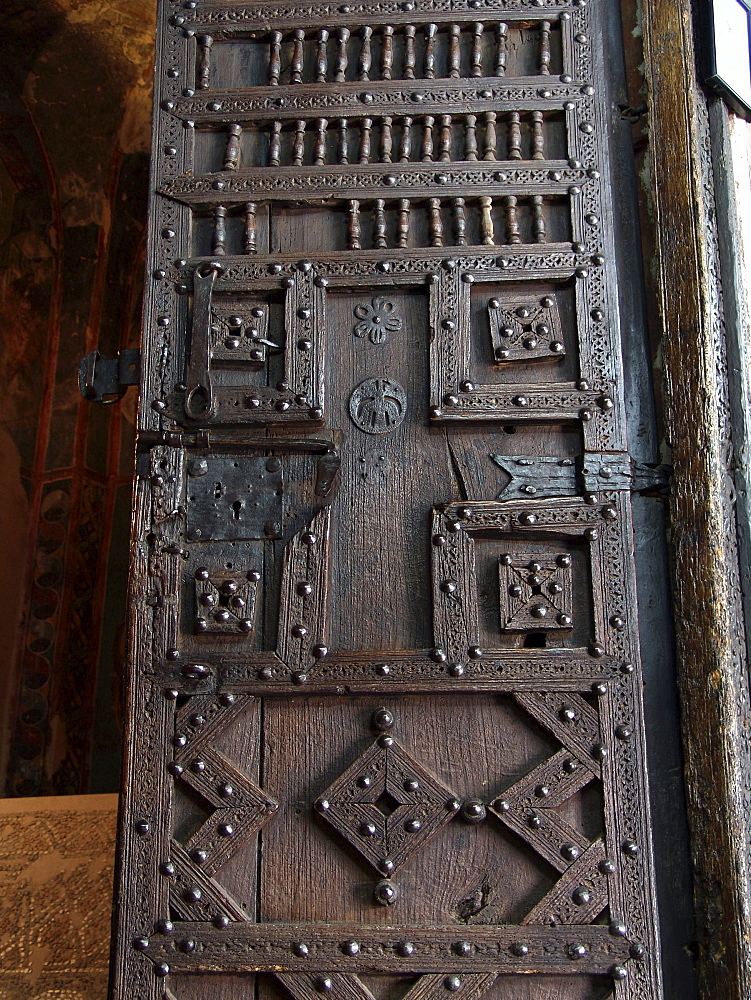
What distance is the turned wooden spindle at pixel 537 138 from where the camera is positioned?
6.28 feet

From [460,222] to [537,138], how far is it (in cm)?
27

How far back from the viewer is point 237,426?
1801 millimetres

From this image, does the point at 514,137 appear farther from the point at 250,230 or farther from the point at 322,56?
the point at 250,230

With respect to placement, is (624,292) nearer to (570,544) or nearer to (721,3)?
(570,544)

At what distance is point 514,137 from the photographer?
192 centimetres

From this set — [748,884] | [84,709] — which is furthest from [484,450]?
[84,709]

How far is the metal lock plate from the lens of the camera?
1.75 m

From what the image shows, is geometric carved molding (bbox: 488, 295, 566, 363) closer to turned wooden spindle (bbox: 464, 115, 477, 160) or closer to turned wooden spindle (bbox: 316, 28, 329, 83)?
turned wooden spindle (bbox: 464, 115, 477, 160)

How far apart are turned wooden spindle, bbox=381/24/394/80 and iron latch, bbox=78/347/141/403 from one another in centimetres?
82

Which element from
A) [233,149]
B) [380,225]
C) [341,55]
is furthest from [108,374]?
[341,55]

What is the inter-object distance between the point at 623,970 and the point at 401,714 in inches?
22.4

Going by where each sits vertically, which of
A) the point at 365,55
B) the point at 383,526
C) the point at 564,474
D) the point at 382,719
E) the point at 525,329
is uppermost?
the point at 365,55

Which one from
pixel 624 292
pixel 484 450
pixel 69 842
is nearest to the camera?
pixel 484 450

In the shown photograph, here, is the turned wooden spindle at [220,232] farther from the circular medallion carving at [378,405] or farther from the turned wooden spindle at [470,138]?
the turned wooden spindle at [470,138]
